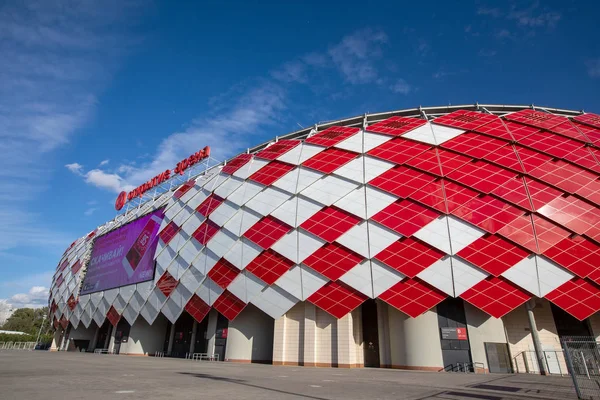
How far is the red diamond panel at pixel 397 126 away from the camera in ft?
84.9

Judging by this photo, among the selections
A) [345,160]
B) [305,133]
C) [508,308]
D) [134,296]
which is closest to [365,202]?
[345,160]

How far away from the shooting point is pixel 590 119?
26.0 metres

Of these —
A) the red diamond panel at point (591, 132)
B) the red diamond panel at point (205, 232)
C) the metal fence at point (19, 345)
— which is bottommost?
the metal fence at point (19, 345)

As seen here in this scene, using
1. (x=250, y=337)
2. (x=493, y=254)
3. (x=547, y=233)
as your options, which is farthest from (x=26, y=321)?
(x=547, y=233)

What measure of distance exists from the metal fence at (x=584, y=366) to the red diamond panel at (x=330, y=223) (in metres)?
13.2

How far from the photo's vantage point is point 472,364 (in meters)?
18.5

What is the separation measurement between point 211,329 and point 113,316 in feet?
50.9

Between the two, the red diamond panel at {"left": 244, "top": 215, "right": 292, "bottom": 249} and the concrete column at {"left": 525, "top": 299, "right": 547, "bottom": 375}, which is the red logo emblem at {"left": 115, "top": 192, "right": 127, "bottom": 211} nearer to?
the red diamond panel at {"left": 244, "top": 215, "right": 292, "bottom": 249}

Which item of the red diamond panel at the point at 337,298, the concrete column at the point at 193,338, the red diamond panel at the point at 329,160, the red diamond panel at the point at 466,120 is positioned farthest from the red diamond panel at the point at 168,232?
the red diamond panel at the point at 466,120

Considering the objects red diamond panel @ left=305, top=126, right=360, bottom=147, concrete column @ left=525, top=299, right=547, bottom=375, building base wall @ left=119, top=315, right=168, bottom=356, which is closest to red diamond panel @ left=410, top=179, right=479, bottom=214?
concrete column @ left=525, top=299, right=547, bottom=375

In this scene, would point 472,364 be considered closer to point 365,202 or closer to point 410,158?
point 365,202

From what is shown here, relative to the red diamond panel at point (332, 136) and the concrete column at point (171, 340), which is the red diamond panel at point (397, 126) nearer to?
the red diamond panel at point (332, 136)

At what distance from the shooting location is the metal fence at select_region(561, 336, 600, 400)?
7.71 m

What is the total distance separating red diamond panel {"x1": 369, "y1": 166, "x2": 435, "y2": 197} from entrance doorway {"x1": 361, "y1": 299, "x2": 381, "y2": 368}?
7.29 metres
